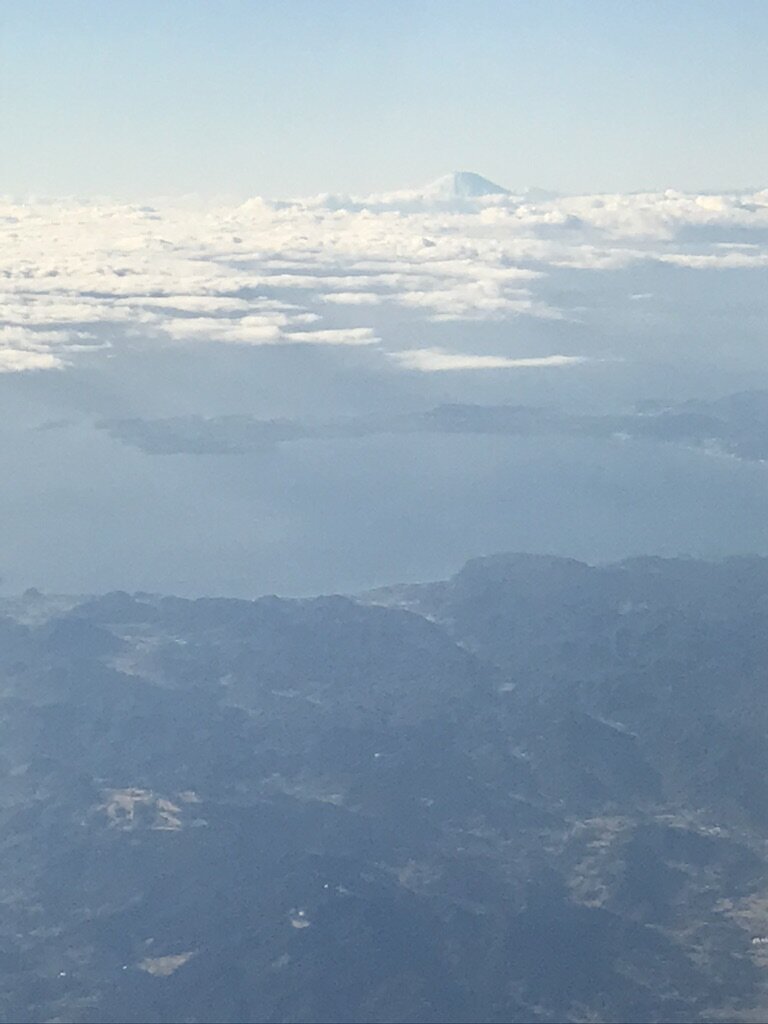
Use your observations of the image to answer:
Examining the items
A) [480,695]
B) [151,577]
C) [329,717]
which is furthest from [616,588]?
[151,577]

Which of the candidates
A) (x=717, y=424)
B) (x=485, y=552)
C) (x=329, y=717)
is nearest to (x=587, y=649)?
(x=329, y=717)

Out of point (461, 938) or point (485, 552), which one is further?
point (485, 552)

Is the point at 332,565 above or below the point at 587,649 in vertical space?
below

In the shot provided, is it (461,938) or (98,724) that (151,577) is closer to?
(98,724)

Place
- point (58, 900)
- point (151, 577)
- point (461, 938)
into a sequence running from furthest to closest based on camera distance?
point (151, 577) < point (58, 900) < point (461, 938)

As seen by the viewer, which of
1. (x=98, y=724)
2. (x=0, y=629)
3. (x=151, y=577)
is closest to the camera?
(x=98, y=724)

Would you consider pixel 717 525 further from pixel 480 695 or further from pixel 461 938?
pixel 461 938
